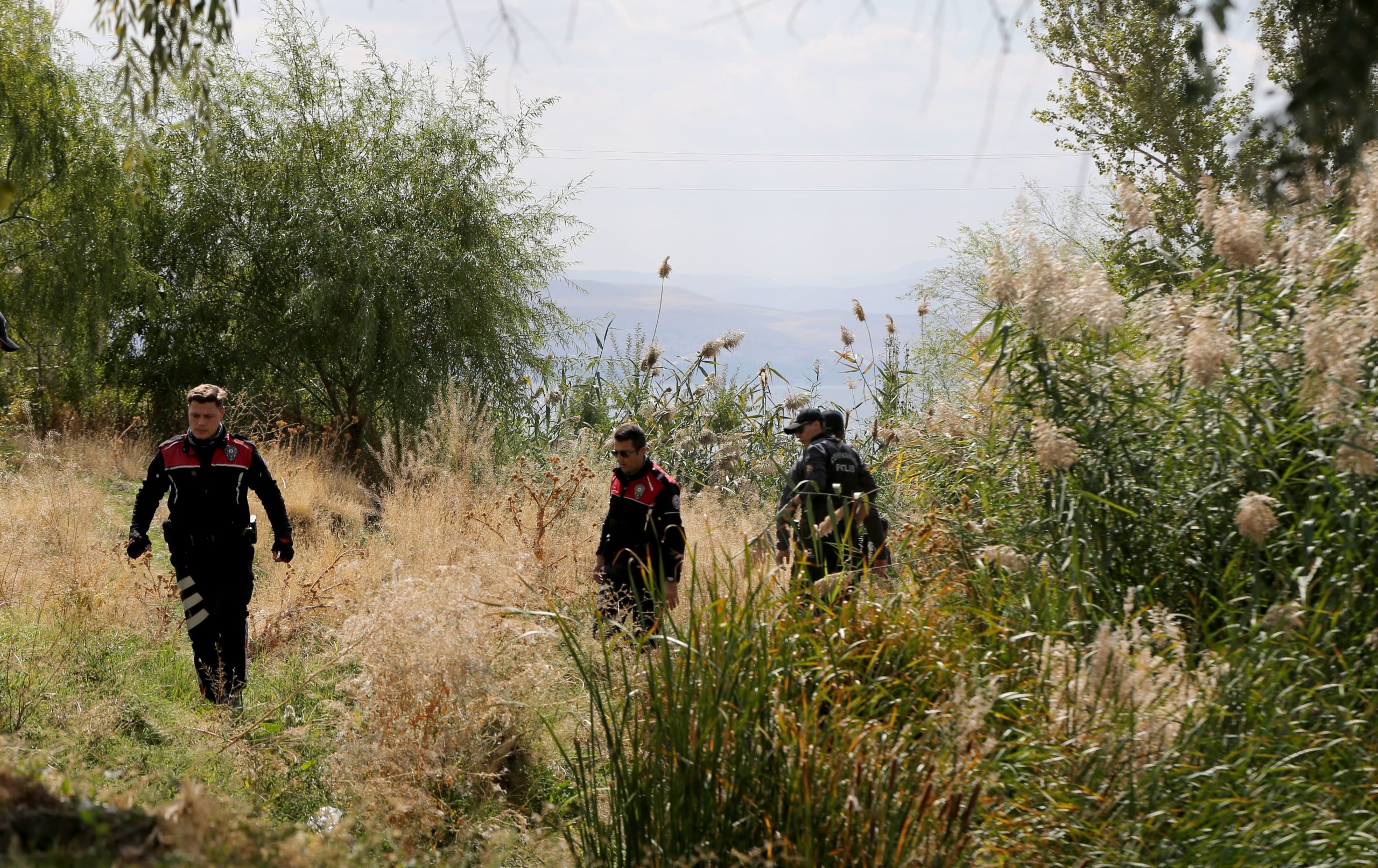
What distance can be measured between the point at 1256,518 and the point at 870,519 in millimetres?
2916

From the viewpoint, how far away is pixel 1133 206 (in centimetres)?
534

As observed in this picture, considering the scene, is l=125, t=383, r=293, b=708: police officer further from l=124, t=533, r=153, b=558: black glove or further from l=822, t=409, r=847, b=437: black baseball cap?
l=822, t=409, r=847, b=437: black baseball cap

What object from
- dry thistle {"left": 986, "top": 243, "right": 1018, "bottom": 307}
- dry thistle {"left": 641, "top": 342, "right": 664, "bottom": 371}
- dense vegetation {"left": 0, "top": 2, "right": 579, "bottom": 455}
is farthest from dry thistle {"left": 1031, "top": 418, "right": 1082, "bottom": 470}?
dense vegetation {"left": 0, "top": 2, "right": 579, "bottom": 455}

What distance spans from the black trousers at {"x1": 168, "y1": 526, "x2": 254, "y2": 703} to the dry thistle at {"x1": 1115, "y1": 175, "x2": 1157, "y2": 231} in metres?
4.96

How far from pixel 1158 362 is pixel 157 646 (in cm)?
604

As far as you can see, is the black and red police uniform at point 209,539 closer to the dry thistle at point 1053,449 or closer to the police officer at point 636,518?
the police officer at point 636,518

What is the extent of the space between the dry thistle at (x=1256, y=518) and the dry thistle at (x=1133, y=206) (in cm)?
197

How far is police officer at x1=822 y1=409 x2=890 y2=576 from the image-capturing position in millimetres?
5879

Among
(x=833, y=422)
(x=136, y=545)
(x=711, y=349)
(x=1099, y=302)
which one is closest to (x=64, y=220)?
(x=711, y=349)

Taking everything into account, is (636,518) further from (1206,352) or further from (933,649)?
(1206,352)

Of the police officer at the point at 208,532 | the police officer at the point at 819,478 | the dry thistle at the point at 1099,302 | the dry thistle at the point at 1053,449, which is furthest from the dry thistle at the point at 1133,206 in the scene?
the police officer at the point at 208,532

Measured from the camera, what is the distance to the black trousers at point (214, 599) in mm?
5938

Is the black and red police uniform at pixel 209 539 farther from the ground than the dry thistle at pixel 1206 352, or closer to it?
closer to it

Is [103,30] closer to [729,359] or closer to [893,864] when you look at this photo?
[893,864]
